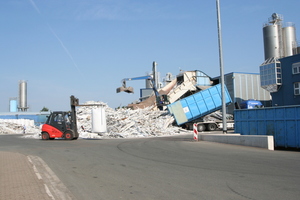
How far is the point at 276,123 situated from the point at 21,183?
13583 millimetres

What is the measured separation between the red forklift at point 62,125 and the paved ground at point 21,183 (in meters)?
13.1

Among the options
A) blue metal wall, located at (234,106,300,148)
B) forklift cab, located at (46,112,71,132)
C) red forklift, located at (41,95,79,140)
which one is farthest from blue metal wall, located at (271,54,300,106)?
forklift cab, located at (46,112,71,132)

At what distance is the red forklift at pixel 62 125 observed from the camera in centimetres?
2352

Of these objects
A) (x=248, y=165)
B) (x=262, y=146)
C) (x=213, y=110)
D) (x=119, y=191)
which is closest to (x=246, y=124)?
(x=262, y=146)

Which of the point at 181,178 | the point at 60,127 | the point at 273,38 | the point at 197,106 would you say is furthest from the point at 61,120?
the point at 273,38

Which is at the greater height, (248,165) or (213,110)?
(213,110)

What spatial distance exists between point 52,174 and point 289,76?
1252 inches

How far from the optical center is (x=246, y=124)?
18688mm

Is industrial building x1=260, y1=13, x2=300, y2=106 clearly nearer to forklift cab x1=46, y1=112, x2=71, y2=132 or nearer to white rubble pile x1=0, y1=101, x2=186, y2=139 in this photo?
white rubble pile x1=0, y1=101, x2=186, y2=139

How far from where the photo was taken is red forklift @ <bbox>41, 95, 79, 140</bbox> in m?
23.5

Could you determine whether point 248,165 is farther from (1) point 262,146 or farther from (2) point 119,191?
(1) point 262,146

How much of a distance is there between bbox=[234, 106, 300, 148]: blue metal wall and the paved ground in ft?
41.4

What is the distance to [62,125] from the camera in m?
23.7

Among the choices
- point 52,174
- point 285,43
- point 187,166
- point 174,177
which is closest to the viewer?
point 174,177
